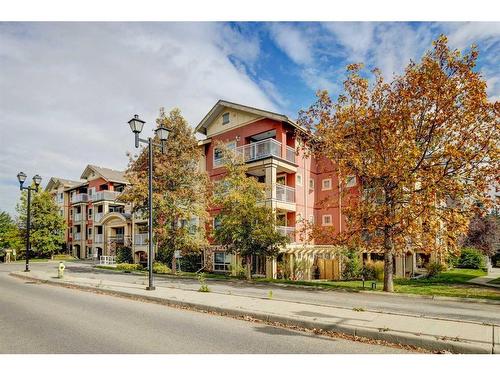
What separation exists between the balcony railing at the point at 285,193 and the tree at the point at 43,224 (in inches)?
1267

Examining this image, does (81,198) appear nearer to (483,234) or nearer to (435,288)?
(435,288)

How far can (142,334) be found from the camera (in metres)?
6.43

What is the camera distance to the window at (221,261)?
77.6 ft

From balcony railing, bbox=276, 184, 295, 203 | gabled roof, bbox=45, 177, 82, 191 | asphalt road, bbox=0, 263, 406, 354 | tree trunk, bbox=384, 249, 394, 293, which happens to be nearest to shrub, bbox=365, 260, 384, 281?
balcony railing, bbox=276, 184, 295, 203

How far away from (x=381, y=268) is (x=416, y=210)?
362 inches

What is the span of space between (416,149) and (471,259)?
22325 mm

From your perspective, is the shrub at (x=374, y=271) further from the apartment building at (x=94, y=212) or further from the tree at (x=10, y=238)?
the tree at (x=10, y=238)

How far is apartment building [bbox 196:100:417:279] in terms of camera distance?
71.2ft

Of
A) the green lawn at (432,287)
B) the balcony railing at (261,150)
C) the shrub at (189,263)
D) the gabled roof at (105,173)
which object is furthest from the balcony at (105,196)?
the green lawn at (432,287)

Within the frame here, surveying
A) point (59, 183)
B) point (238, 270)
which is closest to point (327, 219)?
point (238, 270)

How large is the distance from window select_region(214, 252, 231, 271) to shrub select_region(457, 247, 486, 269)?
1964 cm

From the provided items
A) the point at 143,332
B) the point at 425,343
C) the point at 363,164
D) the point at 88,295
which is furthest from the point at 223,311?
the point at 363,164

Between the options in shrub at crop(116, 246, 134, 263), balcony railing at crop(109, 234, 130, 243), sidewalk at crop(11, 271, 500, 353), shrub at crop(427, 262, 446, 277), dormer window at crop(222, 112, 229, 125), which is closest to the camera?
sidewalk at crop(11, 271, 500, 353)

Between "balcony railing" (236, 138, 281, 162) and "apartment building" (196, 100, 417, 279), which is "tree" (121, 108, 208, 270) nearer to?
"apartment building" (196, 100, 417, 279)
